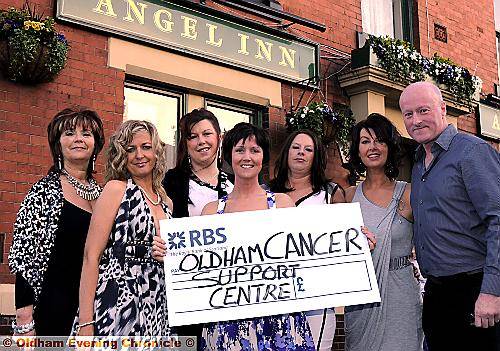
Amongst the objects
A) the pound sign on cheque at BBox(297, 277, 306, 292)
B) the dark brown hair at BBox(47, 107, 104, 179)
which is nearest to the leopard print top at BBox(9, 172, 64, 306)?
the dark brown hair at BBox(47, 107, 104, 179)

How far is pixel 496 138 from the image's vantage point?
1123cm

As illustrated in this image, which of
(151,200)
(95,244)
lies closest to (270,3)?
(151,200)

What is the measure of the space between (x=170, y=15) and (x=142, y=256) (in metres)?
4.30

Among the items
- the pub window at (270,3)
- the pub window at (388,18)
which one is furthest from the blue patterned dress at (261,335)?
the pub window at (388,18)

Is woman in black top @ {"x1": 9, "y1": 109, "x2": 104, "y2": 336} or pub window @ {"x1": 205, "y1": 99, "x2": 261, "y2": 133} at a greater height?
pub window @ {"x1": 205, "y1": 99, "x2": 261, "y2": 133}

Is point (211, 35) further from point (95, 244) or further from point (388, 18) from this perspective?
point (95, 244)

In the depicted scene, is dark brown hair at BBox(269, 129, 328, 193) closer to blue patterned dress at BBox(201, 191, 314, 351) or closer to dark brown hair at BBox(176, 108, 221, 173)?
dark brown hair at BBox(176, 108, 221, 173)

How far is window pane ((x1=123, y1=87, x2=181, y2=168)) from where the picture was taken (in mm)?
7270

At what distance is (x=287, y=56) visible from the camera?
328 inches

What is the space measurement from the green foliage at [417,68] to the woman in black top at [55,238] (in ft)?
18.4

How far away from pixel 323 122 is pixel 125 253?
484 cm

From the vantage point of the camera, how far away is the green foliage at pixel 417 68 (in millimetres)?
8656

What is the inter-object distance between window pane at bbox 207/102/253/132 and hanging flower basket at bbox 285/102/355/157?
0.55m

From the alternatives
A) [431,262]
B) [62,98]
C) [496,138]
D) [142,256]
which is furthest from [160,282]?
[496,138]
